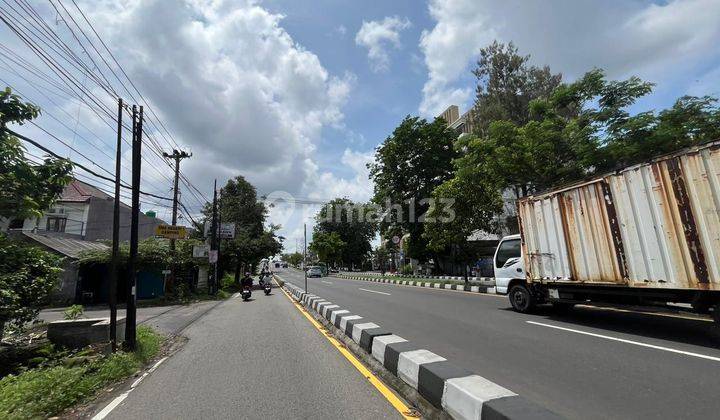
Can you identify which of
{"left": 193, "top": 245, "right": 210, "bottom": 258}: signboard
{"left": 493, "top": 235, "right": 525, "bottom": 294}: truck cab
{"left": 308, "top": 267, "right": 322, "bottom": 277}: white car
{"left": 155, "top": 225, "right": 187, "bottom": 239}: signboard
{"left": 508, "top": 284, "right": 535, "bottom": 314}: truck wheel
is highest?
{"left": 155, "top": 225, "right": 187, "bottom": 239}: signboard

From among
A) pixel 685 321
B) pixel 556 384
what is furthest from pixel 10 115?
pixel 685 321

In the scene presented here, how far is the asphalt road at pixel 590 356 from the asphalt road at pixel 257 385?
1.75 metres

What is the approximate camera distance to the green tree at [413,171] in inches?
1361

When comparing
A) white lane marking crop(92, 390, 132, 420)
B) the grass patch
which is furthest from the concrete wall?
white lane marking crop(92, 390, 132, 420)

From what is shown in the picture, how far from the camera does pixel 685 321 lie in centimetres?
832

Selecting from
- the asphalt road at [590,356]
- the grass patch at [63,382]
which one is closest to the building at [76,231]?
the grass patch at [63,382]

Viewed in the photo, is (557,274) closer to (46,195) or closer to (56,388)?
(56,388)

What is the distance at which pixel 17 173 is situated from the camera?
8031mm

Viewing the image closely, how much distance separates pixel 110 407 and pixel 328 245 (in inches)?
2610

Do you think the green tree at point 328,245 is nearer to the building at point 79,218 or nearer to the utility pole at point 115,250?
the building at point 79,218

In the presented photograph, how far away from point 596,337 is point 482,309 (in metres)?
4.57

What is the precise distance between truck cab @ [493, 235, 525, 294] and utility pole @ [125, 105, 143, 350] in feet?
31.6

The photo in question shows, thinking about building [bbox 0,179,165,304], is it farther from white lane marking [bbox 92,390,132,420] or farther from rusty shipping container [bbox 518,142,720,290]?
rusty shipping container [bbox 518,142,720,290]

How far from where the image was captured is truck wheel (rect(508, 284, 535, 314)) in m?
10.5
